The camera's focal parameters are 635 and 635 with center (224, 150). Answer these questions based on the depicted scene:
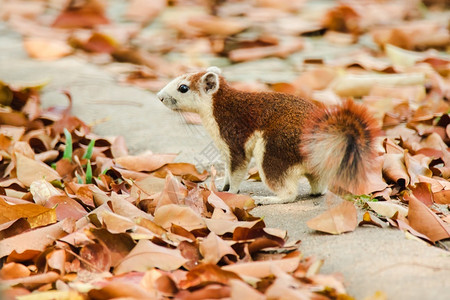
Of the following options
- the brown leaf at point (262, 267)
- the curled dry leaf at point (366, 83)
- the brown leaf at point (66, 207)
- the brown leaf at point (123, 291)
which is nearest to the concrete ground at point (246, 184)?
the brown leaf at point (262, 267)

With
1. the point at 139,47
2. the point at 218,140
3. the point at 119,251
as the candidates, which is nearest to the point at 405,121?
the point at 218,140

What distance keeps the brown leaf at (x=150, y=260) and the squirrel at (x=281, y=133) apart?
893 millimetres

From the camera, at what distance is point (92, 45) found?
713 cm

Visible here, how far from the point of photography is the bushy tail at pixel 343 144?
10.1ft

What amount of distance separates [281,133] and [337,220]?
2.12ft

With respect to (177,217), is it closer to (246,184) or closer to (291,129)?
(291,129)

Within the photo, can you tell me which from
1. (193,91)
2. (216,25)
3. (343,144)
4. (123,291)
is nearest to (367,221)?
(343,144)

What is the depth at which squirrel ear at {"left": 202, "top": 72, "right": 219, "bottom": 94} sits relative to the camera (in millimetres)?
3787

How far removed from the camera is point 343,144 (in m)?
3.07

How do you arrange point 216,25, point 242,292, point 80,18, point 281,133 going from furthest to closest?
1. point 80,18
2. point 216,25
3. point 281,133
4. point 242,292

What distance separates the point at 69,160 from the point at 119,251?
1499mm

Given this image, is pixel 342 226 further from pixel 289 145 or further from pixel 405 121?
pixel 405 121

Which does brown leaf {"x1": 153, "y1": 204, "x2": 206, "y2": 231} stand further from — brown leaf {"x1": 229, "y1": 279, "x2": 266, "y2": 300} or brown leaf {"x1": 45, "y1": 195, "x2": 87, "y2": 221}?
brown leaf {"x1": 229, "y1": 279, "x2": 266, "y2": 300}

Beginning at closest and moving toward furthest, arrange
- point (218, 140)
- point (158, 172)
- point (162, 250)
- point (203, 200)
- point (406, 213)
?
point (162, 250) < point (406, 213) < point (203, 200) < point (218, 140) < point (158, 172)
